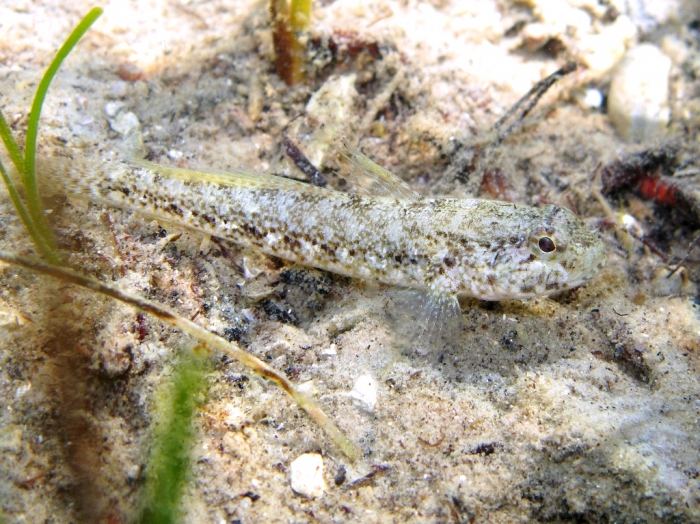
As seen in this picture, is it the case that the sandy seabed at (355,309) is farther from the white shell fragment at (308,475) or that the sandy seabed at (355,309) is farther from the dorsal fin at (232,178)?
the dorsal fin at (232,178)

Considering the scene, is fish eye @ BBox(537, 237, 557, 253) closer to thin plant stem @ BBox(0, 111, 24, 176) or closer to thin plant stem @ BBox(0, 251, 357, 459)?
thin plant stem @ BBox(0, 251, 357, 459)

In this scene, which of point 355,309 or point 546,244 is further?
point 355,309

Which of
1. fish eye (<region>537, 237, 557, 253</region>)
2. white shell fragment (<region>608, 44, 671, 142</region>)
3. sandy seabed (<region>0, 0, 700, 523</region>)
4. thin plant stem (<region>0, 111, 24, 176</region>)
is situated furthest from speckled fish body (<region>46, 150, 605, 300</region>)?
white shell fragment (<region>608, 44, 671, 142</region>)

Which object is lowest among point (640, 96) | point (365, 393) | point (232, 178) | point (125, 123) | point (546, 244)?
point (365, 393)

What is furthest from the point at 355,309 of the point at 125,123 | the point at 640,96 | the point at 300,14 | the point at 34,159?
the point at 640,96

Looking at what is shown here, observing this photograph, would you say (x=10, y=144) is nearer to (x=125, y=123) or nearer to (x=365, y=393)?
(x=125, y=123)

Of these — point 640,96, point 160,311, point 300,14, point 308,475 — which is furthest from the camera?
point 640,96

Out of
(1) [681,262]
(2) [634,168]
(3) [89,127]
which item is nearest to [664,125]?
(2) [634,168]
